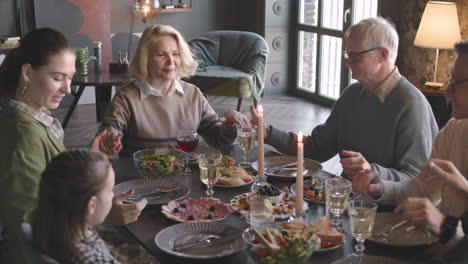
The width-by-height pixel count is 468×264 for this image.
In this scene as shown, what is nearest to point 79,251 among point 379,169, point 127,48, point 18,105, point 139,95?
point 18,105

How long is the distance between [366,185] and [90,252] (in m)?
1.00

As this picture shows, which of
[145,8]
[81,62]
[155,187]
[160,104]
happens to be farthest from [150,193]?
[145,8]

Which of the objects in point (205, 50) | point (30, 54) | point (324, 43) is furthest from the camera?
point (324, 43)

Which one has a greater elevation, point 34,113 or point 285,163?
point 34,113

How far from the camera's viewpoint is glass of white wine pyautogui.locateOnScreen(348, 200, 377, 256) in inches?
67.8

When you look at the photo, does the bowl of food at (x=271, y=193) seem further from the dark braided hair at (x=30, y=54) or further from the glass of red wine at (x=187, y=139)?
the dark braided hair at (x=30, y=54)

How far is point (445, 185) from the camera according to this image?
219 centimetres

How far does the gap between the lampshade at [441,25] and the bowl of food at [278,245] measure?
337 centimetres

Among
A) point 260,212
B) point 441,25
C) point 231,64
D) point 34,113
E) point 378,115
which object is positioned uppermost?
point 441,25

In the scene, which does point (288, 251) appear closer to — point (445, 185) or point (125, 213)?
point (125, 213)

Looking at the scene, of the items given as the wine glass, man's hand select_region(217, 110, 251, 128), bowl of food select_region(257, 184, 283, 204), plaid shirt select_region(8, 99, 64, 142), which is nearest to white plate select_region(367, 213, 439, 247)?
bowl of food select_region(257, 184, 283, 204)

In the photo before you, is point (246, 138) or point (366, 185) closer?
point (366, 185)

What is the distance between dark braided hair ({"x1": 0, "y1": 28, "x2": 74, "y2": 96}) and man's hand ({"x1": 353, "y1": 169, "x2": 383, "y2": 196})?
1154mm

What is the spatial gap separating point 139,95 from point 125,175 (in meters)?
0.65
